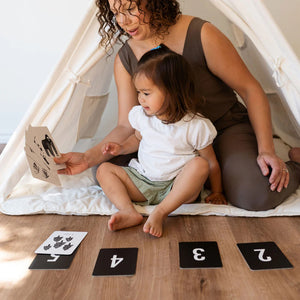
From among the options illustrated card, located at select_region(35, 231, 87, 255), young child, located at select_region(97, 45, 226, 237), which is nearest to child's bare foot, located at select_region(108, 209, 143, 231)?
young child, located at select_region(97, 45, 226, 237)

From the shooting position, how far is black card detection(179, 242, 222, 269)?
1.16 meters

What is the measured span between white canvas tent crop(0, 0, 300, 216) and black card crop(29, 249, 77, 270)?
→ 0.29 metres

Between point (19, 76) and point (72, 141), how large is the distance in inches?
31.9

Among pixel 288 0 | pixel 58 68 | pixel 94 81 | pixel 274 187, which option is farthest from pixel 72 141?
pixel 288 0

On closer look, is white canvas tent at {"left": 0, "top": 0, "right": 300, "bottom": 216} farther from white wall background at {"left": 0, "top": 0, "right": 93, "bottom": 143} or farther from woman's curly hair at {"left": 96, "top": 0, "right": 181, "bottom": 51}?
white wall background at {"left": 0, "top": 0, "right": 93, "bottom": 143}

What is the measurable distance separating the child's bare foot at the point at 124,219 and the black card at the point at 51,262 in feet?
0.56

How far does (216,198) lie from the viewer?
5.12 feet

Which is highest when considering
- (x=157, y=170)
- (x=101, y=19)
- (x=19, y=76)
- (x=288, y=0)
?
(x=288, y=0)

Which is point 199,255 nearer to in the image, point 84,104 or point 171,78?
point 171,78

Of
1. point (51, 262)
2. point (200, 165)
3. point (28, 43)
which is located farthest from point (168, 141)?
point (28, 43)

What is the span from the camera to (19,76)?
249 centimetres

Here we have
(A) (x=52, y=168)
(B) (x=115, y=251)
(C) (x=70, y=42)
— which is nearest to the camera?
(B) (x=115, y=251)

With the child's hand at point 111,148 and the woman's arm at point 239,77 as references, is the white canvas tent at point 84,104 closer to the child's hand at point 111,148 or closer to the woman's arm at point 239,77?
the woman's arm at point 239,77

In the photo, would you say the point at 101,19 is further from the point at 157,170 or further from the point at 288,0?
the point at 288,0
